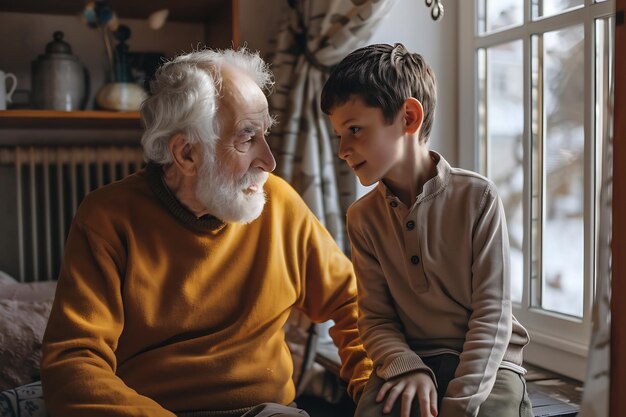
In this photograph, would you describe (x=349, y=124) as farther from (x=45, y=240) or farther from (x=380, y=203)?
(x=45, y=240)

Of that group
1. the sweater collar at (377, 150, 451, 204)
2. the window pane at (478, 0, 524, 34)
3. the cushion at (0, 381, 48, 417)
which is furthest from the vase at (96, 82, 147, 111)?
the sweater collar at (377, 150, 451, 204)

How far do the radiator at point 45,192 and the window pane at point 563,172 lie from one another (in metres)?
1.37

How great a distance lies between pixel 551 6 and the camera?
1.94m

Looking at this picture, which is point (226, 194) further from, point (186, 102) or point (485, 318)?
point (485, 318)

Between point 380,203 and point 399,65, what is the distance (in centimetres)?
27

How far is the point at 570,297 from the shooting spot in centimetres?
192

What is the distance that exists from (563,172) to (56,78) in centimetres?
155

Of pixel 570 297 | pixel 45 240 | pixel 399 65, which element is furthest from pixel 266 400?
pixel 45 240

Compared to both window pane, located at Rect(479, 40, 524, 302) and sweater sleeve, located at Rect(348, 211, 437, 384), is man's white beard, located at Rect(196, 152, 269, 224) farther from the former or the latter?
window pane, located at Rect(479, 40, 524, 302)

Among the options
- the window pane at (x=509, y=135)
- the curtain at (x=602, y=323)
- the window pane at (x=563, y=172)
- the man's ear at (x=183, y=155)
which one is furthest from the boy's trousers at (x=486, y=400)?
the window pane at (x=509, y=135)

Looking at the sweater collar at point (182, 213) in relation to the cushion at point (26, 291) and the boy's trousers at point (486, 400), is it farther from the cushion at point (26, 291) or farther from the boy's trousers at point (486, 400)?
the cushion at point (26, 291)

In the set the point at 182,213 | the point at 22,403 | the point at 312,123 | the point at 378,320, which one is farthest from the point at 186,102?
the point at 312,123

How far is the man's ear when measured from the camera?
5.01ft

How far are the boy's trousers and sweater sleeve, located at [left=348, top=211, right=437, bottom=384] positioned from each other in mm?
33
